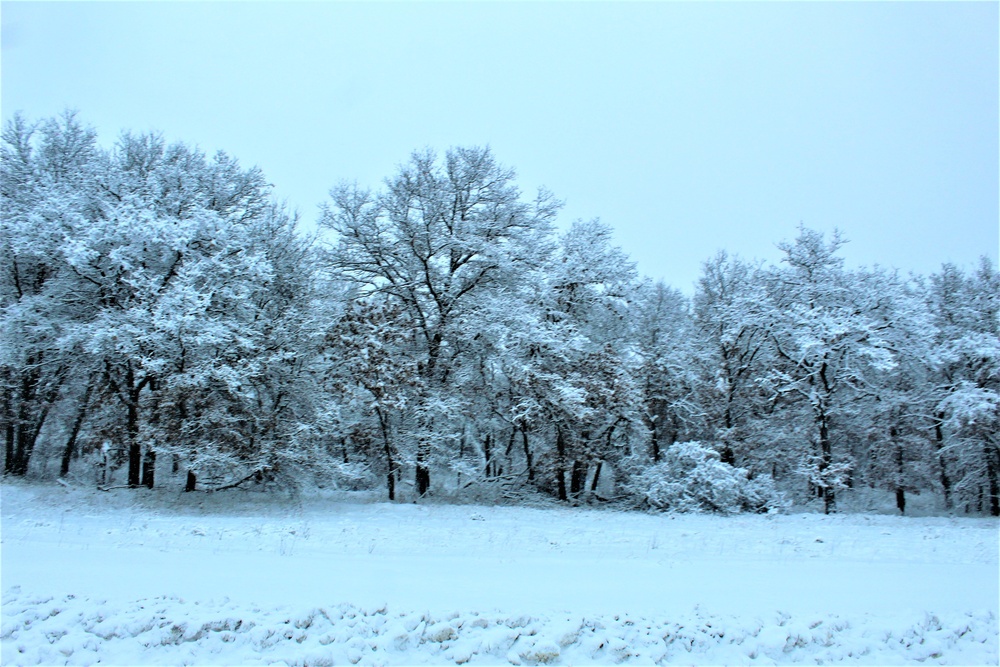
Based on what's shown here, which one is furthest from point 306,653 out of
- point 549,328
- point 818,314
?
point 818,314

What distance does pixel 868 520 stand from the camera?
1919 cm

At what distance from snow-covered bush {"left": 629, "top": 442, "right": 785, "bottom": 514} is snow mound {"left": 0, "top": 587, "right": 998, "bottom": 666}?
42.9 ft

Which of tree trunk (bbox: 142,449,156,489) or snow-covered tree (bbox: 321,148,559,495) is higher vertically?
snow-covered tree (bbox: 321,148,559,495)

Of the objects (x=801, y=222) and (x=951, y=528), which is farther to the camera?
(x=801, y=222)

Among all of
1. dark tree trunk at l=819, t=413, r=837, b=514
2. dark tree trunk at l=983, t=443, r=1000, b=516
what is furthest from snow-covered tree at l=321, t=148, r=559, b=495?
dark tree trunk at l=983, t=443, r=1000, b=516

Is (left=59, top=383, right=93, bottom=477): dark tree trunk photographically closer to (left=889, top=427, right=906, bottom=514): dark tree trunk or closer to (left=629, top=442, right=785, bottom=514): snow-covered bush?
(left=629, top=442, right=785, bottom=514): snow-covered bush

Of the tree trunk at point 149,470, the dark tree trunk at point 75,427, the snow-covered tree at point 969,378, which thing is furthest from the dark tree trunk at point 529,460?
the snow-covered tree at point 969,378

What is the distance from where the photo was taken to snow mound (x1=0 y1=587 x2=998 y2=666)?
5.90m

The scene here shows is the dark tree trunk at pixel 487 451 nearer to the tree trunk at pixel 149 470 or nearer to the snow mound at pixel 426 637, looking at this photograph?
the tree trunk at pixel 149 470

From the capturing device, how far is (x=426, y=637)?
6.25 metres

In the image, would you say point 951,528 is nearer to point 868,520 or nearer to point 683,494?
point 868,520

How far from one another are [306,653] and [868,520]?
63.7 ft

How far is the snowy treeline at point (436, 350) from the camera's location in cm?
1753

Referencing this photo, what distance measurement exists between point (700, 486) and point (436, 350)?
10.4 metres
